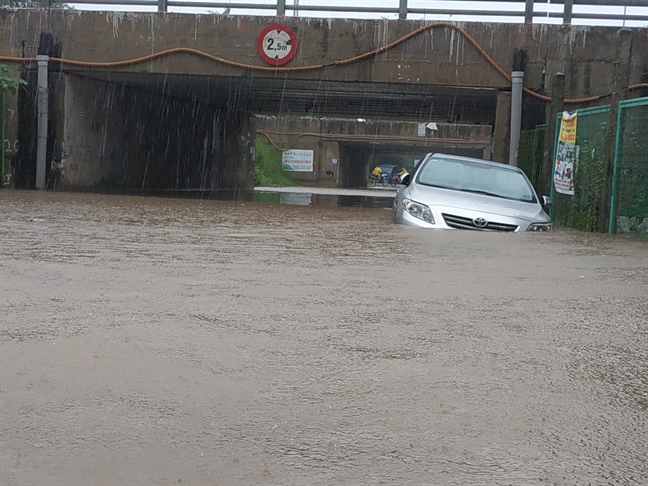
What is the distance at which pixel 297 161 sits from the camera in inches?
1842

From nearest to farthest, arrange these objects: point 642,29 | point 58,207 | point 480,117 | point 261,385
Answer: point 261,385, point 58,207, point 642,29, point 480,117

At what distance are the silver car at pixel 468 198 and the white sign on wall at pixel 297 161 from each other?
115 ft

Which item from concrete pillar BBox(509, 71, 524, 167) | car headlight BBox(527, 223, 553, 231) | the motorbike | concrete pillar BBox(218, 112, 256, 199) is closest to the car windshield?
car headlight BBox(527, 223, 553, 231)

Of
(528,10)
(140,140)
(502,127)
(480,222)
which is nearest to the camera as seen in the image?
(480,222)

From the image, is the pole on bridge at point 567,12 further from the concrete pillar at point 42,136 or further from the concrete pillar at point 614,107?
the concrete pillar at point 42,136

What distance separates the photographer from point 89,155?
20422 millimetres

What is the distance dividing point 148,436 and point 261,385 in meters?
0.67

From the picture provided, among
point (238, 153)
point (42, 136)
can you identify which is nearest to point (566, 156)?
point (42, 136)

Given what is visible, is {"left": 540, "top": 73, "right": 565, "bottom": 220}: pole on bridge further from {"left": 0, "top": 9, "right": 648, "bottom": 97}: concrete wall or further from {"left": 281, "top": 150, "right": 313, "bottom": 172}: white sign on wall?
{"left": 281, "top": 150, "right": 313, "bottom": 172}: white sign on wall

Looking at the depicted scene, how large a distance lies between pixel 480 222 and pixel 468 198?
63 cm

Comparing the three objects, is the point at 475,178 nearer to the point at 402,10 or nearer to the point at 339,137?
the point at 402,10

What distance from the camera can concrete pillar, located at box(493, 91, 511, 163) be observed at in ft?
58.2

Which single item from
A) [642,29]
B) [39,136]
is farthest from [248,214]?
[642,29]

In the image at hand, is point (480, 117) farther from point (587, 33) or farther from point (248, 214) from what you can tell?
point (248, 214)
